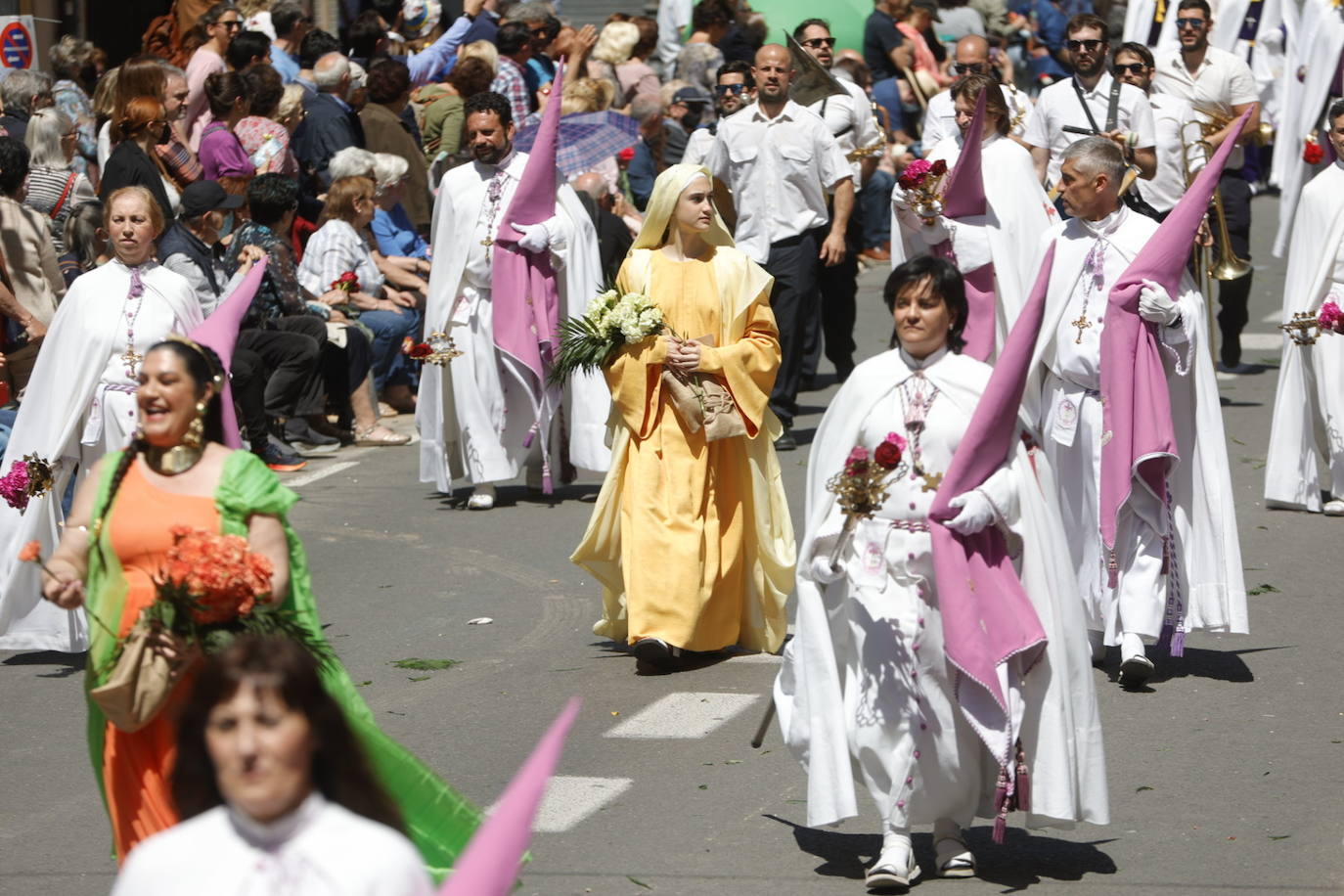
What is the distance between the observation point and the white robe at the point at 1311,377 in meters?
11.7

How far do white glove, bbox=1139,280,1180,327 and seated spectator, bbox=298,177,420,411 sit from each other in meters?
7.19

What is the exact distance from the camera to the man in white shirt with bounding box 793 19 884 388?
15.4 m

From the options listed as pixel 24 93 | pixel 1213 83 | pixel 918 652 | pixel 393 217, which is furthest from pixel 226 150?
pixel 918 652

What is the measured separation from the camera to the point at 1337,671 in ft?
29.2

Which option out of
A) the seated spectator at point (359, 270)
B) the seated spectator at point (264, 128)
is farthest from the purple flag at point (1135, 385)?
the seated spectator at point (264, 128)

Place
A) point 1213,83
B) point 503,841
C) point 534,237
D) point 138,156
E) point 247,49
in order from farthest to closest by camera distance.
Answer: point 247,49 → point 1213,83 → point 138,156 → point 534,237 → point 503,841

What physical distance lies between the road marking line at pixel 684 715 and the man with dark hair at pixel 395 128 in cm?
887

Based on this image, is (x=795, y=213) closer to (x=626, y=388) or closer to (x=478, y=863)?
(x=626, y=388)

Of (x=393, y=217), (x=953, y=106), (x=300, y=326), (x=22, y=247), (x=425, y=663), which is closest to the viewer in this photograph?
(x=425, y=663)

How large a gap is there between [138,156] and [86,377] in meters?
4.06

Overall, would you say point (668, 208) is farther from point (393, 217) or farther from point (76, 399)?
point (393, 217)

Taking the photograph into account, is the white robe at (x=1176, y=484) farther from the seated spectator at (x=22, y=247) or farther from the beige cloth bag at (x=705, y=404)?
the seated spectator at (x=22, y=247)

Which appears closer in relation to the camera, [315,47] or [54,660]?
[54,660]

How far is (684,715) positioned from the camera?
27.5ft
